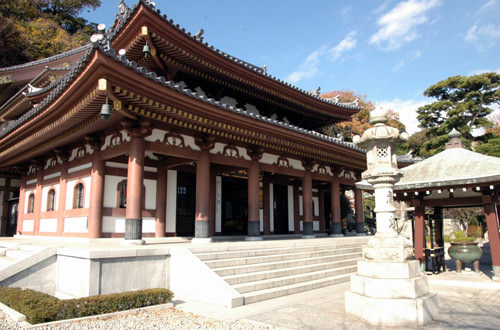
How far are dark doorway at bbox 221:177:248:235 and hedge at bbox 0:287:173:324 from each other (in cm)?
927

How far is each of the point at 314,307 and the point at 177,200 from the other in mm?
7940

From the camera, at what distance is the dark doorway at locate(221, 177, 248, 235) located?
15711mm

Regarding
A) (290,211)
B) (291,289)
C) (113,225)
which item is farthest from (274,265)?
(290,211)

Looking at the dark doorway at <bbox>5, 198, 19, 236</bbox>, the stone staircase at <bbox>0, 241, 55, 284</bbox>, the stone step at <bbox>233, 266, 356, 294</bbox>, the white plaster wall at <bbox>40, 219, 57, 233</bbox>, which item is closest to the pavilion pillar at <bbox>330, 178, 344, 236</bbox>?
the stone step at <bbox>233, 266, 356, 294</bbox>

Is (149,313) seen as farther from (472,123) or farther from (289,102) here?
(472,123)

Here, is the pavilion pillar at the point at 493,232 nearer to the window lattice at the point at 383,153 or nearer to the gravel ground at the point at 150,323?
the window lattice at the point at 383,153

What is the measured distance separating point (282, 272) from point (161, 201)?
5563 millimetres

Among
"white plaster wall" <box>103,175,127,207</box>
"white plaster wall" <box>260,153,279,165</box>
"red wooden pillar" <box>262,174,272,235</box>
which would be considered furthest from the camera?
"red wooden pillar" <box>262,174,272,235</box>

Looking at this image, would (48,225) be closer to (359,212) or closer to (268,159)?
(268,159)

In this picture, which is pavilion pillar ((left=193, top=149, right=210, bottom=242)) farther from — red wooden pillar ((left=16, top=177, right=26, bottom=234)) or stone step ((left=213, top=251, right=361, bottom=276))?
red wooden pillar ((left=16, top=177, right=26, bottom=234))

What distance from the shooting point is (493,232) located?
908 centimetres

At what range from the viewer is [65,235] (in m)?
11.7

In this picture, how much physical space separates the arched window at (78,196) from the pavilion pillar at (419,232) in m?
11.4

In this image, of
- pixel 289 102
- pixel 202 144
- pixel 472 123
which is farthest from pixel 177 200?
pixel 472 123
